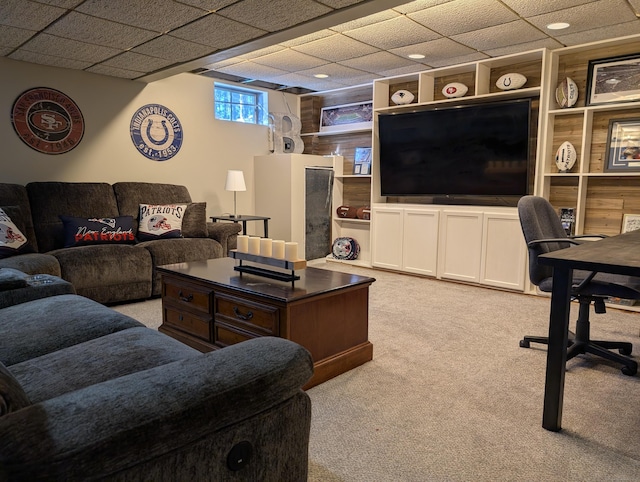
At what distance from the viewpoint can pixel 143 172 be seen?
16.2 ft

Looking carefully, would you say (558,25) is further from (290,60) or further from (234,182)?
(234,182)

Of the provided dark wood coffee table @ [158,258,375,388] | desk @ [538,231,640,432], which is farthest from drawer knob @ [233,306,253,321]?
desk @ [538,231,640,432]

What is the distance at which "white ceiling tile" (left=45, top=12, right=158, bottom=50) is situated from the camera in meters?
3.04

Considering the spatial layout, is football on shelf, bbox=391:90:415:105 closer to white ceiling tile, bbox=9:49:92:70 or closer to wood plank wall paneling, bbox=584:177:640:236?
wood plank wall paneling, bbox=584:177:640:236

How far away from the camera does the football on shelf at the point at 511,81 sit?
4.23 metres

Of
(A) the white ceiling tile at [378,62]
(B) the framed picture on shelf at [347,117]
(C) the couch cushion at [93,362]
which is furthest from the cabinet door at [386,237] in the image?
(C) the couch cushion at [93,362]

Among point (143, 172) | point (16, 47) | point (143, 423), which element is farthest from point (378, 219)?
point (143, 423)

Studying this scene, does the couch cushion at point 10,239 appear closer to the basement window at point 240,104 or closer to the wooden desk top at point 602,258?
the basement window at point 240,104

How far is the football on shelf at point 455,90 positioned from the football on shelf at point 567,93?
879 mm

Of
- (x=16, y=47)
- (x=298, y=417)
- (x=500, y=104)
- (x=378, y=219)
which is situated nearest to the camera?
(x=298, y=417)

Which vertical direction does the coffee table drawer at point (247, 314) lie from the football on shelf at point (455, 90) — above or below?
below

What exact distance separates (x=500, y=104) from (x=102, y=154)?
3937 millimetres

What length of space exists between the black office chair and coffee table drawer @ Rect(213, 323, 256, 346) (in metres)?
1.61

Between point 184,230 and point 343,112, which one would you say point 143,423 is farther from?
point 343,112
